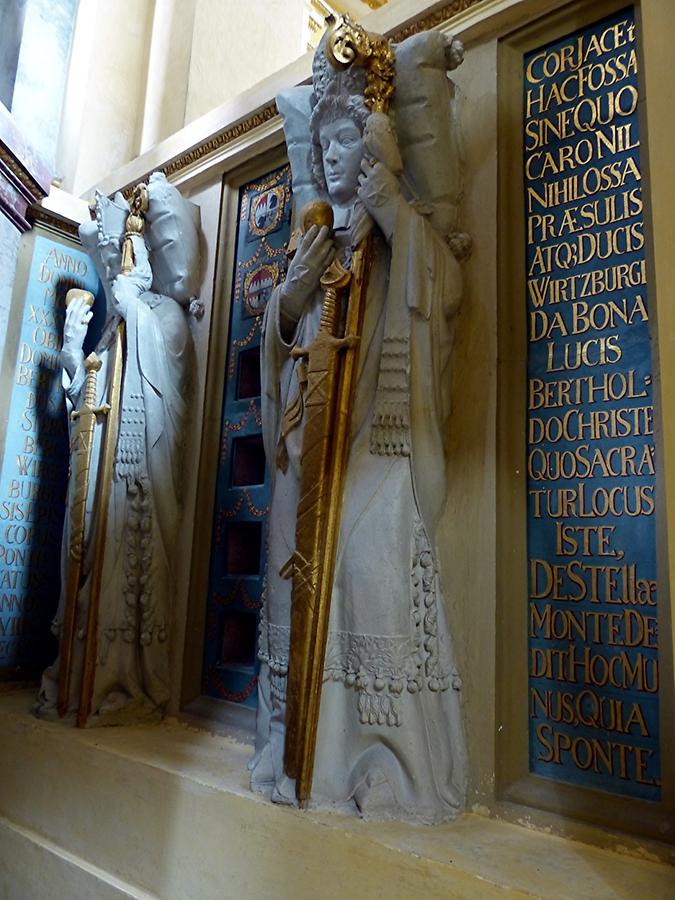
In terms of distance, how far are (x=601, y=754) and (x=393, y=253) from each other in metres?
1.54

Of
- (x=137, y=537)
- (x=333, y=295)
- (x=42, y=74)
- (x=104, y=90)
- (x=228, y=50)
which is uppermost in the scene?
(x=228, y=50)

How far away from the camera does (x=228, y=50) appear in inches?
195

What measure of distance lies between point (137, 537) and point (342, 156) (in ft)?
5.56

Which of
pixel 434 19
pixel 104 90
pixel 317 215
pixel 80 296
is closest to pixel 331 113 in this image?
pixel 317 215

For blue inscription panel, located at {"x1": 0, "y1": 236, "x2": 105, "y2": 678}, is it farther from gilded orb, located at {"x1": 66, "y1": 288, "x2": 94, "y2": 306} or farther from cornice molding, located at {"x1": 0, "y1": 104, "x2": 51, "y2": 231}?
gilded orb, located at {"x1": 66, "y1": 288, "x2": 94, "y2": 306}

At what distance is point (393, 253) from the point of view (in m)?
2.28

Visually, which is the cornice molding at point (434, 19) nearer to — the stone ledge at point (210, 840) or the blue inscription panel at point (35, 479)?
the blue inscription panel at point (35, 479)

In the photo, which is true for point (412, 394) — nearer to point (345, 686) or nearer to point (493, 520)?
point (493, 520)

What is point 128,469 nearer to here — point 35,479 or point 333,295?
point 35,479

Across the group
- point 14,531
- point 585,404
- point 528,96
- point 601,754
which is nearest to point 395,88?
point 528,96

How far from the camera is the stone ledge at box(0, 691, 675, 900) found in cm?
170

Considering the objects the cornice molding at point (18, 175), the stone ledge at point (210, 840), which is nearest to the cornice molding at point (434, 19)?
the cornice molding at point (18, 175)

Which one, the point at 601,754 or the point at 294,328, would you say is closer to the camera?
the point at 601,754

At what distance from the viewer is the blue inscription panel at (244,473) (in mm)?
3012
